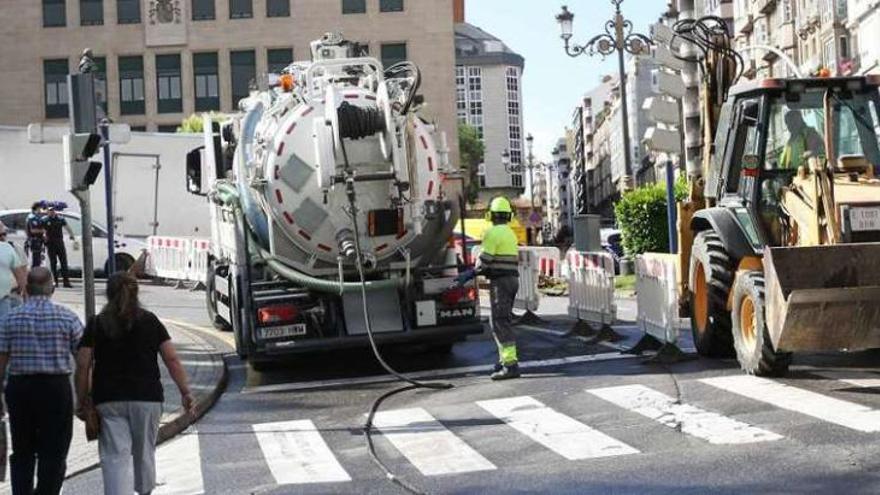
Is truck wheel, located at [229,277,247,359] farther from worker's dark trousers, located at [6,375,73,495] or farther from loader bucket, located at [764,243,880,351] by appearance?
worker's dark trousers, located at [6,375,73,495]

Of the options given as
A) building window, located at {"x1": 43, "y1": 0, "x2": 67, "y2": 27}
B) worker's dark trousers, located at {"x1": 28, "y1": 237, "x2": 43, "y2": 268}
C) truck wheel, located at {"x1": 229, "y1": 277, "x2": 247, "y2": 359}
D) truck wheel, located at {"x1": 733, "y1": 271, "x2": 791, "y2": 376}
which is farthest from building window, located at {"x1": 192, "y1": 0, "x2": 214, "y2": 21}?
truck wheel, located at {"x1": 733, "y1": 271, "x2": 791, "y2": 376}

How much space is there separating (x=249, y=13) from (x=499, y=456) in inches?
2221

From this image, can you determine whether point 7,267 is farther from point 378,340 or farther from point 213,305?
point 213,305

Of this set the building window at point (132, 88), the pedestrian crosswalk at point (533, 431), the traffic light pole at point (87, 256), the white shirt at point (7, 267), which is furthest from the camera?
the building window at point (132, 88)

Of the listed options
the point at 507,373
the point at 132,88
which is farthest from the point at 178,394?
the point at 132,88

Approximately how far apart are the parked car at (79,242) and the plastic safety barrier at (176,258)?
15.8 inches

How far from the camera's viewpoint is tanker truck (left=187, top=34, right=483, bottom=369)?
41.6ft

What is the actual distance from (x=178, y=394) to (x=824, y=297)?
19.7 ft

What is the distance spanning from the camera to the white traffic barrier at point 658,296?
41.8 ft

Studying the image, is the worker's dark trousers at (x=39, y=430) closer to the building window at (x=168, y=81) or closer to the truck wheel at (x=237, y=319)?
the truck wheel at (x=237, y=319)

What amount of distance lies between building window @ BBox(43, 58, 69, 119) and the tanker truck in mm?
51232

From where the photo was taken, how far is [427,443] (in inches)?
358

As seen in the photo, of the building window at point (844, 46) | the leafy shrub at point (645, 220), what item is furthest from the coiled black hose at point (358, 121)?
the building window at point (844, 46)

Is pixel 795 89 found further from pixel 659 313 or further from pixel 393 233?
pixel 393 233
